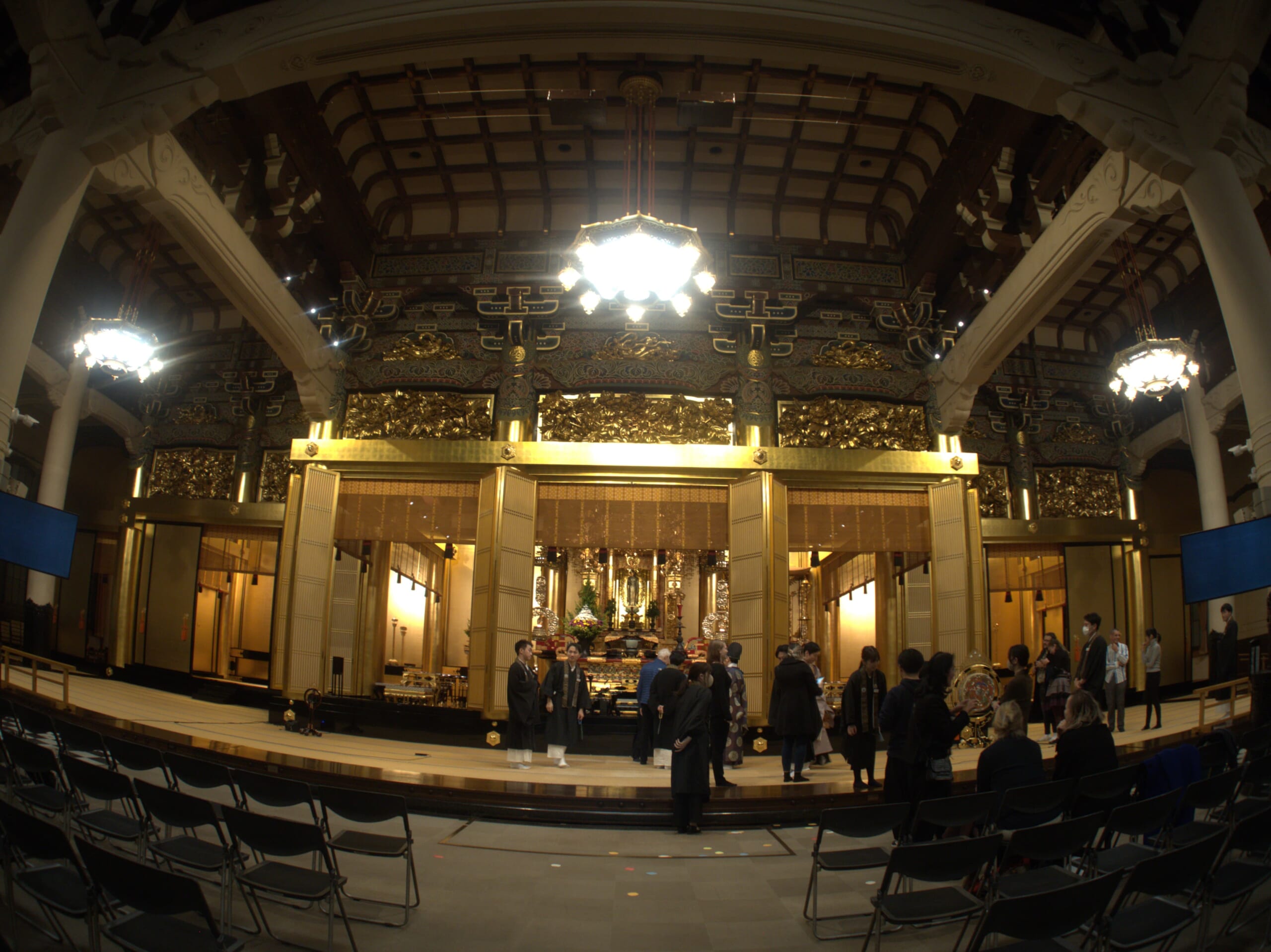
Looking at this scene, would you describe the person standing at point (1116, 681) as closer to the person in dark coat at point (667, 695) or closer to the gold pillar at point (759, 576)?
the gold pillar at point (759, 576)

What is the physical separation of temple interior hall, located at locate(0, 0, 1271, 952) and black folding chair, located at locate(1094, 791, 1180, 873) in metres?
0.03

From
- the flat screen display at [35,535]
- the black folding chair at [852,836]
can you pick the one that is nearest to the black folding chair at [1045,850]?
the black folding chair at [852,836]

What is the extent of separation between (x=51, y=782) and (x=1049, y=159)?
9157 millimetres

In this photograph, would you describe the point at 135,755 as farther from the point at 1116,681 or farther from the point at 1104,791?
the point at 1116,681

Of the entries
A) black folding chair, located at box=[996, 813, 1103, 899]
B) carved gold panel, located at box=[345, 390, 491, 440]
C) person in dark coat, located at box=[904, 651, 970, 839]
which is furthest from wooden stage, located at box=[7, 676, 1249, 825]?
carved gold panel, located at box=[345, 390, 491, 440]

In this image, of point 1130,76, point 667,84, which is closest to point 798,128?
point 667,84

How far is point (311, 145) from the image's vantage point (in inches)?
334

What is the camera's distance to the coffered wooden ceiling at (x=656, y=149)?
26.6ft

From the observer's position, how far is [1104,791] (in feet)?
11.9

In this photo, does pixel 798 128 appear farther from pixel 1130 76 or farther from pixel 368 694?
pixel 368 694

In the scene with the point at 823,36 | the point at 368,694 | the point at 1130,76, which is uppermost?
the point at 823,36

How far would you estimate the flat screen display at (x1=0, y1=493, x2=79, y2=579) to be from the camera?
4.71 m

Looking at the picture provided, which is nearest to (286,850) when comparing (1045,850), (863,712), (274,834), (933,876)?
(274,834)

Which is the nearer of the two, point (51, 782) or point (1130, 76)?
point (51, 782)
